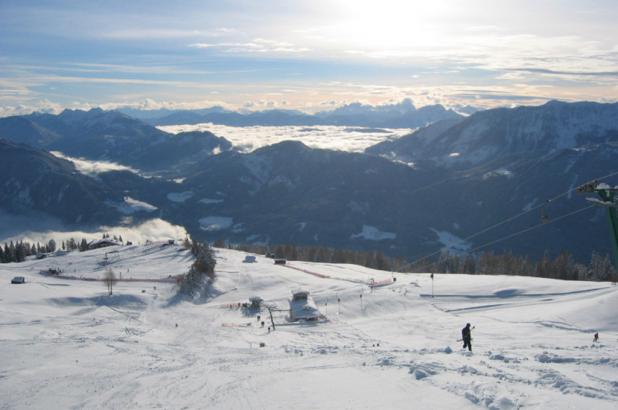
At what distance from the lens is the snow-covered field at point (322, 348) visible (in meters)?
25.9

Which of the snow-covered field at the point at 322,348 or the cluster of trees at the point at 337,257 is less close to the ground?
the snow-covered field at the point at 322,348

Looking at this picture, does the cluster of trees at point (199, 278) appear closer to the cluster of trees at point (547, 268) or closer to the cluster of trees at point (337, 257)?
the cluster of trees at point (337, 257)

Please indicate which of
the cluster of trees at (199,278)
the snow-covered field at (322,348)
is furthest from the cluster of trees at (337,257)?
the snow-covered field at (322,348)

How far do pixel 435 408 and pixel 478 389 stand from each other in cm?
302

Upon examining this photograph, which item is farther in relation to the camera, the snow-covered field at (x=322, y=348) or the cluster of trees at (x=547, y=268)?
the cluster of trees at (x=547, y=268)

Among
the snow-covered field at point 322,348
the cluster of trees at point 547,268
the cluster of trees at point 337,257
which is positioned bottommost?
the cluster of trees at point 337,257

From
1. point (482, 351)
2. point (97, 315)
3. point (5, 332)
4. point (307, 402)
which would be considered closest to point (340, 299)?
point (97, 315)

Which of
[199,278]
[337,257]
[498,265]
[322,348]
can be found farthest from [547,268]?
[322,348]

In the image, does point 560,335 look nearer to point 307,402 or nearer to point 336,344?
point 336,344

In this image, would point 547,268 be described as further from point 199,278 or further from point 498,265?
point 199,278

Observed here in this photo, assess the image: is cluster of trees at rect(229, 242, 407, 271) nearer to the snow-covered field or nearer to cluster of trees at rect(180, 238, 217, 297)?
cluster of trees at rect(180, 238, 217, 297)

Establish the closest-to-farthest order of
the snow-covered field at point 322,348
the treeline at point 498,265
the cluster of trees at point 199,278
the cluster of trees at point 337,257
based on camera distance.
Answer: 1. the snow-covered field at point 322,348
2. the cluster of trees at point 199,278
3. the treeline at point 498,265
4. the cluster of trees at point 337,257

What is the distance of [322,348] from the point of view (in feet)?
131

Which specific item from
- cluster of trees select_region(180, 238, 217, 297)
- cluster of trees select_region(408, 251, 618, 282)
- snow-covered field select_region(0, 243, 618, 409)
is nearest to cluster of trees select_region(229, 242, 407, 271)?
cluster of trees select_region(408, 251, 618, 282)
